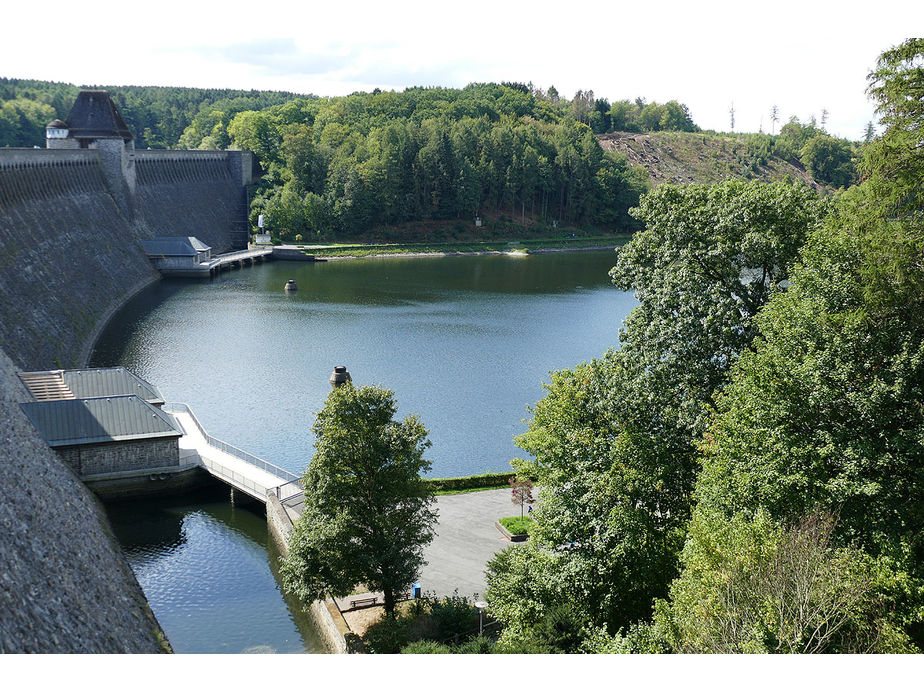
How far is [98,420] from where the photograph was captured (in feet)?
100

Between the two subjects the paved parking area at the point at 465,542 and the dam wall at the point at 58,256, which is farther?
the dam wall at the point at 58,256

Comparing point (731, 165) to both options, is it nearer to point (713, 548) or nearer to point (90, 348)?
point (90, 348)

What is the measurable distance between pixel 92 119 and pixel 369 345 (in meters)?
44.8

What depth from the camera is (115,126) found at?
8069cm

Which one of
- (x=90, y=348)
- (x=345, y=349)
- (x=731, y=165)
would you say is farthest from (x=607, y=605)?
(x=731, y=165)

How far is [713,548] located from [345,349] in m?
40.5

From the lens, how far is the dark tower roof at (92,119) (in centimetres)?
7981

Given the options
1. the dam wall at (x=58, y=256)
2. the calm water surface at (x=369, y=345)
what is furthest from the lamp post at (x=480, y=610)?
the dam wall at (x=58, y=256)

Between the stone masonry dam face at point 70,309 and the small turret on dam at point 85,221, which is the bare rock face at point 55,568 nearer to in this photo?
the stone masonry dam face at point 70,309

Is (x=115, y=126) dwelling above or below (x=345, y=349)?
above

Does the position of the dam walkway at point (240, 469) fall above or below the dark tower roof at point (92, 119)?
below

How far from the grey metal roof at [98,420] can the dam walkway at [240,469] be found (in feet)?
4.07

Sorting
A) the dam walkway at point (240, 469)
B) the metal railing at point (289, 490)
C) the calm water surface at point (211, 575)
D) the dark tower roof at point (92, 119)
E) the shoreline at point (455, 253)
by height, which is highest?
the dark tower roof at point (92, 119)

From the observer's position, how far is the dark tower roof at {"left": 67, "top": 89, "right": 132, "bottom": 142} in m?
79.8
